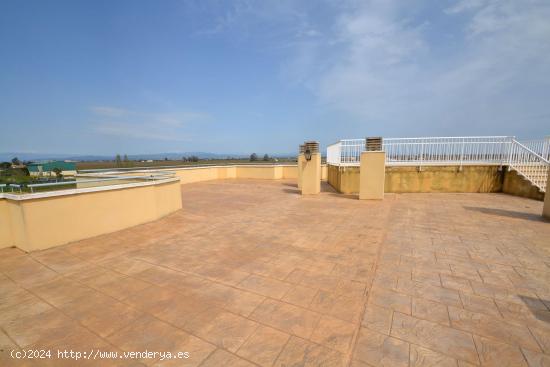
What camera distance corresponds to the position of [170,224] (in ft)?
19.2

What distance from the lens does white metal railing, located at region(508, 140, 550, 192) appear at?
26.9 feet

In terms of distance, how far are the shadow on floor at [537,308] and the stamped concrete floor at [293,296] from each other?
13mm

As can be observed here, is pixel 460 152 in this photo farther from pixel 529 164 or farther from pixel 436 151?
pixel 529 164

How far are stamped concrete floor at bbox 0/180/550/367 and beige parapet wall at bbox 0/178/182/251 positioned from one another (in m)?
0.26

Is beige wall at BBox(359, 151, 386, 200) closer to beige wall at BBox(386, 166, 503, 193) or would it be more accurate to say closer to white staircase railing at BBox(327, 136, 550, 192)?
white staircase railing at BBox(327, 136, 550, 192)

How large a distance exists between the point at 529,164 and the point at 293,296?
1141 cm

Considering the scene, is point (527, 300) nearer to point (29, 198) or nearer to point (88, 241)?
point (88, 241)

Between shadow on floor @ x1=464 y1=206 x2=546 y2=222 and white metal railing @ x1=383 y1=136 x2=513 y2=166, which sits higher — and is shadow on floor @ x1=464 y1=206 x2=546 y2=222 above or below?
below

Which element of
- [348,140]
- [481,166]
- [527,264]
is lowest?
[527,264]

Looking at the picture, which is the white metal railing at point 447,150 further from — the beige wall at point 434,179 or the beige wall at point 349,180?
the beige wall at point 349,180

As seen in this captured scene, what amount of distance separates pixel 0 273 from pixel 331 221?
620 cm

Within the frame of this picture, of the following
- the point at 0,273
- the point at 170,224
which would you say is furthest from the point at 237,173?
the point at 0,273

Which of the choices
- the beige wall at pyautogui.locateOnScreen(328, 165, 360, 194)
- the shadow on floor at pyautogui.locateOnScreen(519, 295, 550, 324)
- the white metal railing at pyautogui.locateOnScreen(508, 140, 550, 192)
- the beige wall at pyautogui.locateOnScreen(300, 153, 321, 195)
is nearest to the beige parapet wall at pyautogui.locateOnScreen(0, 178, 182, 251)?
the beige wall at pyautogui.locateOnScreen(300, 153, 321, 195)

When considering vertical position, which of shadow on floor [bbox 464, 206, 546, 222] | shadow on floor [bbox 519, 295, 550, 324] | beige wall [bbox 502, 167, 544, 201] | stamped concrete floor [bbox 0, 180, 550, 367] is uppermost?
beige wall [bbox 502, 167, 544, 201]
